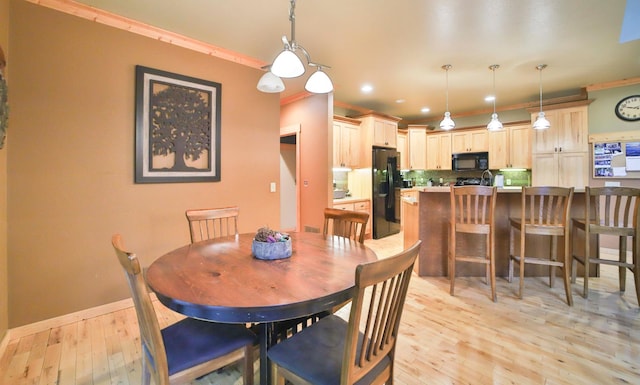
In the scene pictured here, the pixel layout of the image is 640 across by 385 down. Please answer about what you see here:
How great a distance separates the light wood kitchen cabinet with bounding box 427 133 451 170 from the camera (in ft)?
21.7

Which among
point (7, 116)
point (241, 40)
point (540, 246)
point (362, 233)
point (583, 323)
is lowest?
point (583, 323)

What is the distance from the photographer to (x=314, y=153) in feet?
15.4

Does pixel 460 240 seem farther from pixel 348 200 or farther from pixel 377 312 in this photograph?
pixel 377 312

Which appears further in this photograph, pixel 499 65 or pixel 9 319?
pixel 499 65

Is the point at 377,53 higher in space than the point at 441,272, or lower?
higher

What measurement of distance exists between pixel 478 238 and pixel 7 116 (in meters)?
4.46

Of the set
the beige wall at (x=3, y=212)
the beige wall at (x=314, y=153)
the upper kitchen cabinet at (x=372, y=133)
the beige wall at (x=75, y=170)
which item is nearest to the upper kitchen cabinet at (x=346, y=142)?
the upper kitchen cabinet at (x=372, y=133)

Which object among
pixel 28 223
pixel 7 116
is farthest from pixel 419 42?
pixel 28 223

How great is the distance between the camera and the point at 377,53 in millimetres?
3379

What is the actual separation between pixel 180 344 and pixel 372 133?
4.83 meters

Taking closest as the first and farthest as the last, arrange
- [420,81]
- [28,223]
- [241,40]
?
[28,223]
[241,40]
[420,81]

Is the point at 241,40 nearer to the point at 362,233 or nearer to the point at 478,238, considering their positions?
the point at 362,233

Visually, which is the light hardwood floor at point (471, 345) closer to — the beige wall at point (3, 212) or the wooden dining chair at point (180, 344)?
the beige wall at point (3, 212)

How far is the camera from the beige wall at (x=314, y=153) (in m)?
4.45
